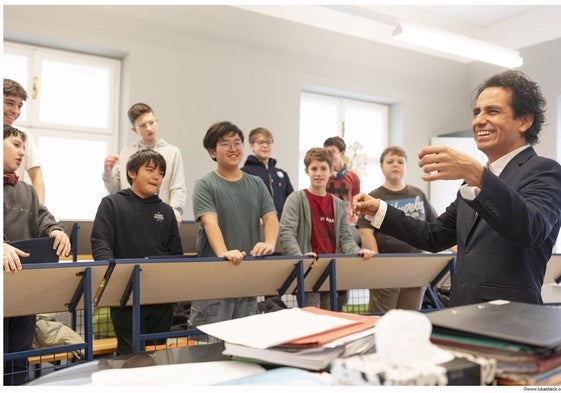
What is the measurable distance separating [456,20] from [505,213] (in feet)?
21.2

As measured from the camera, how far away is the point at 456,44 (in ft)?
17.1

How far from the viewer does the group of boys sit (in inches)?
44.7

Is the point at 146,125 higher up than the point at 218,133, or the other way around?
the point at 146,125

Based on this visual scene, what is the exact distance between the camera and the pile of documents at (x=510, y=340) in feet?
1.88

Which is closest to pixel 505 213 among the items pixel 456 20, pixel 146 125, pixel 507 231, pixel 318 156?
pixel 507 231

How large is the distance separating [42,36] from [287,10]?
8.67 feet

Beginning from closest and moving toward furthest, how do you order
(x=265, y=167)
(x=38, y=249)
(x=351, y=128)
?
(x=38, y=249) → (x=265, y=167) → (x=351, y=128)

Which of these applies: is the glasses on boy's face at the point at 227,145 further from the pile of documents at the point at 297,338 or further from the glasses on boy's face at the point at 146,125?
the pile of documents at the point at 297,338

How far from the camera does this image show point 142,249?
251cm

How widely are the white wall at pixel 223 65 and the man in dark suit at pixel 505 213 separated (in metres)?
3.85

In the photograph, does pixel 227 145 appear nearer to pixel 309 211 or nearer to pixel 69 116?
pixel 309 211

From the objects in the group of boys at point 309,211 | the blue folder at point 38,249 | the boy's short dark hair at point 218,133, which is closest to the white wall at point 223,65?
the group of boys at point 309,211

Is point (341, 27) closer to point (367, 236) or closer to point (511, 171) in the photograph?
point (367, 236)

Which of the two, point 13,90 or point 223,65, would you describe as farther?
point 223,65
